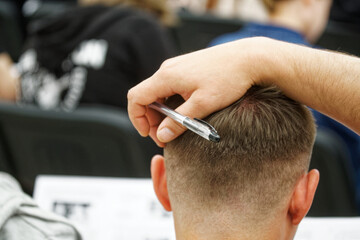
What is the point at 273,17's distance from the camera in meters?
2.01

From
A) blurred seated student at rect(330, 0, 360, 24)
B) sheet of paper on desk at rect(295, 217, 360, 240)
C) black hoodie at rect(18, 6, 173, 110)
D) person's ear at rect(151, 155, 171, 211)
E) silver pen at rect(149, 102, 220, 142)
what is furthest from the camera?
blurred seated student at rect(330, 0, 360, 24)

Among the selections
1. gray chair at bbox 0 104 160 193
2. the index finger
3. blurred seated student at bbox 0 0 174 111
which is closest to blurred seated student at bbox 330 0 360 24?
blurred seated student at bbox 0 0 174 111

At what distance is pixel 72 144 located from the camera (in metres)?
1.65

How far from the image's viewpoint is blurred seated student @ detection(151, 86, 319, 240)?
29.1 inches

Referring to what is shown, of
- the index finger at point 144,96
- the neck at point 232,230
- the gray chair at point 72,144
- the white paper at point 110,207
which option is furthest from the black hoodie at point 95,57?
the neck at point 232,230

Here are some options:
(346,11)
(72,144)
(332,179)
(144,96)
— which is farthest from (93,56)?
(346,11)

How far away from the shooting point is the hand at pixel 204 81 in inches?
28.9

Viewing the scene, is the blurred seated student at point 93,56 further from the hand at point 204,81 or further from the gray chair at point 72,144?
the hand at point 204,81

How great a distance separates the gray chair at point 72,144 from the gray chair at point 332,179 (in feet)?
2.00

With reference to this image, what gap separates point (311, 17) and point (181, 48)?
42.8 inches

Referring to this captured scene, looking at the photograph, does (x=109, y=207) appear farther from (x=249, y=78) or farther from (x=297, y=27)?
(x=297, y=27)

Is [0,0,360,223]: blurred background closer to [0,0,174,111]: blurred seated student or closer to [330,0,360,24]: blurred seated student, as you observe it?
[0,0,174,111]: blurred seated student

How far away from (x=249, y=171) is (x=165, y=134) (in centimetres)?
15

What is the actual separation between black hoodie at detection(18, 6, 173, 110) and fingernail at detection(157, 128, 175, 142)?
1141 mm
